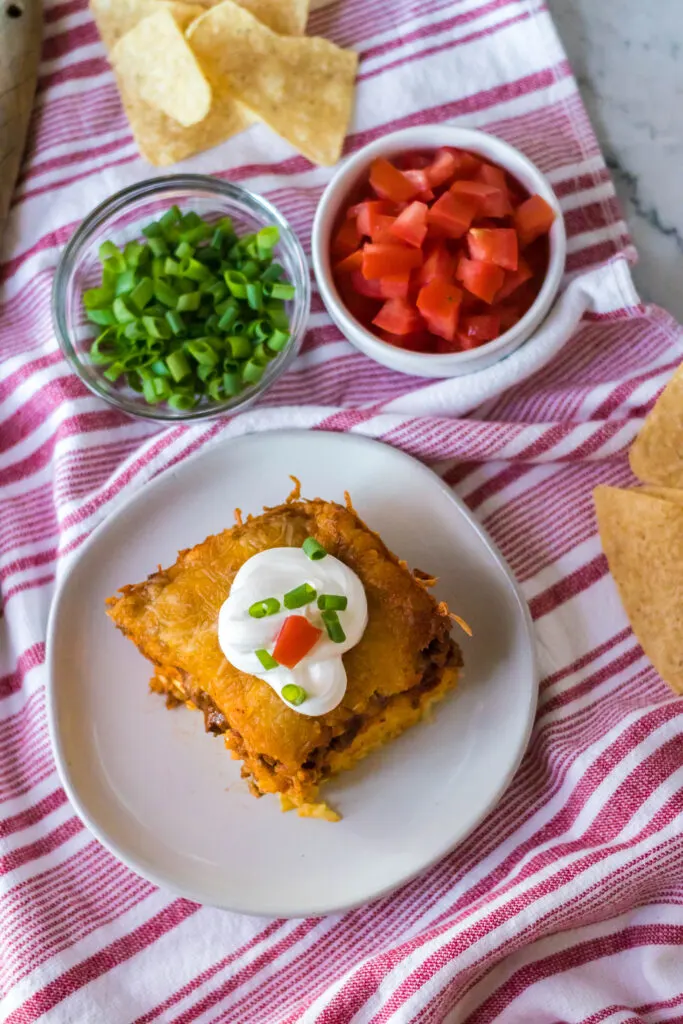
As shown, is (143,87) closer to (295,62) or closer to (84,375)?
(295,62)

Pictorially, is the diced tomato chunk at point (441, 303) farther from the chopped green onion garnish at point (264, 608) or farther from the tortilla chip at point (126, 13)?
the tortilla chip at point (126, 13)

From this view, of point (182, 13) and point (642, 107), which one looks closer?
point (182, 13)

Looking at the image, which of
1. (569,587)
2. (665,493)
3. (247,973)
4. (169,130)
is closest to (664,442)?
(665,493)

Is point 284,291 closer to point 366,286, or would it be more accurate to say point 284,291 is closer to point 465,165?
point 366,286

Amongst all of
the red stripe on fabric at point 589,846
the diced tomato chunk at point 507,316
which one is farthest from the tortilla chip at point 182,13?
the red stripe on fabric at point 589,846

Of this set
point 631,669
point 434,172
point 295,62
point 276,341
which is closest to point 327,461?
point 276,341
